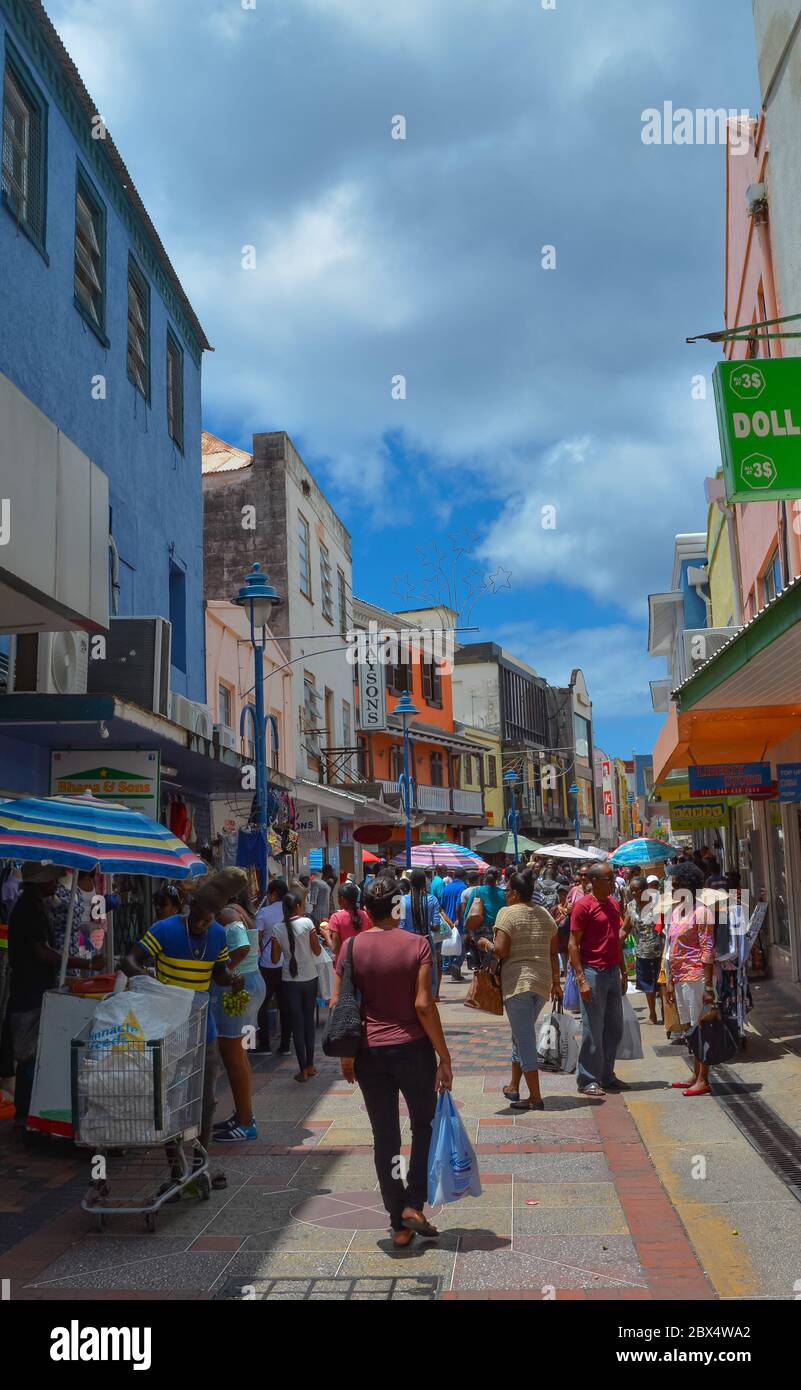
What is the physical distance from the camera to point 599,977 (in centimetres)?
919

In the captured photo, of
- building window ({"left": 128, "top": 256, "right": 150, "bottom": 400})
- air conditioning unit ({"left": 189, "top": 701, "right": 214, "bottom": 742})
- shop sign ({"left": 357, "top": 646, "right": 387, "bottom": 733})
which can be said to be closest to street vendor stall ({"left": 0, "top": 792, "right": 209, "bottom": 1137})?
air conditioning unit ({"left": 189, "top": 701, "right": 214, "bottom": 742})

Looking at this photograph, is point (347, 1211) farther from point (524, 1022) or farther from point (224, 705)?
point (224, 705)

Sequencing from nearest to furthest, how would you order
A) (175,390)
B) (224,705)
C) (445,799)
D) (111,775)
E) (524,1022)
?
(524,1022), (111,775), (175,390), (224,705), (445,799)

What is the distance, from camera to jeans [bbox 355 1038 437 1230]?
562 centimetres

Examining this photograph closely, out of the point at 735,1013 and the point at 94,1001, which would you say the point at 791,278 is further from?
the point at 94,1001

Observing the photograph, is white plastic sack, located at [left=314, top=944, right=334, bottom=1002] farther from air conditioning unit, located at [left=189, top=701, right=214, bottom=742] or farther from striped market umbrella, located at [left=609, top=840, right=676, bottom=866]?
striped market umbrella, located at [left=609, top=840, right=676, bottom=866]

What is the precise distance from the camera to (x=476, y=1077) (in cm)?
1029

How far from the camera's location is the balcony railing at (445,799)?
40.5m

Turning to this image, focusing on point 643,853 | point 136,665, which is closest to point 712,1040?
point 136,665

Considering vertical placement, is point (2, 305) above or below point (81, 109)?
below

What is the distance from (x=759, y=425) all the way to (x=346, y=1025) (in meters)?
5.54
